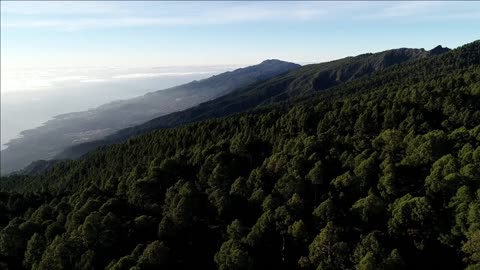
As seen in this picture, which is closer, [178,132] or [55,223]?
[55,223]

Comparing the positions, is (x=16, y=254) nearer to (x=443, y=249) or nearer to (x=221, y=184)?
(x=221, y=184)

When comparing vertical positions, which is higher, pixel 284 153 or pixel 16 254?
pixel 284 153

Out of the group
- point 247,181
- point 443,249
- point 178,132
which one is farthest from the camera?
point 178,132

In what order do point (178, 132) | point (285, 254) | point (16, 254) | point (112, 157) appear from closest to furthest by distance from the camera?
1. point (285, 254)
2. point (16, 254)
3. point (178, 132)
4. point (112, 157)

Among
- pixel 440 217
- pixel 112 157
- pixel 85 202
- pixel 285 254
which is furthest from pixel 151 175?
pixel 112 157

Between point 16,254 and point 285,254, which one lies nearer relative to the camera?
point 285,254

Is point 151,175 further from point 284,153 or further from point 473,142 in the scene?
point 473,142

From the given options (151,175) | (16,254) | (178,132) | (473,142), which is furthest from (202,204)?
(178,132)
